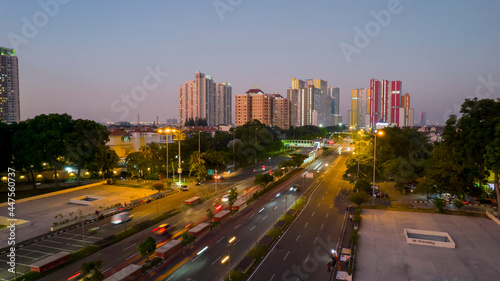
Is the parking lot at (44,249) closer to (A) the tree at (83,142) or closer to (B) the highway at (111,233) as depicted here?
(B) the highway at (111,233)

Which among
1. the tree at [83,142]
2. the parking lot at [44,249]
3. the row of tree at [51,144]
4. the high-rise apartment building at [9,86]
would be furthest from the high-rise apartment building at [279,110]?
the parking lot at [44,249]

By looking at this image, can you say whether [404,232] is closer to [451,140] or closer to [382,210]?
[382,210]

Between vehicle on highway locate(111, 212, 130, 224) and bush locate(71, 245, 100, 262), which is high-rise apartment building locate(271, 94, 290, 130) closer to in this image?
vehicle on highway locate(111, 212, 130, 224)

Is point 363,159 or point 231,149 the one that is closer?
point 363,159

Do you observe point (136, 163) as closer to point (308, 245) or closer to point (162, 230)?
point (162, 230)

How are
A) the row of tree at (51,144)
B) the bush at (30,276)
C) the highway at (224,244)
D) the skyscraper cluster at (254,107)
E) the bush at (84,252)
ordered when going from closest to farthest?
the bush at (30,276), the highway at (224,244), the bush at (84,252), the row of tree at (51,144), the skyscraper cluster at (254,107)

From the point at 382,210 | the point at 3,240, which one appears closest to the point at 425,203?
the point at 382,210
